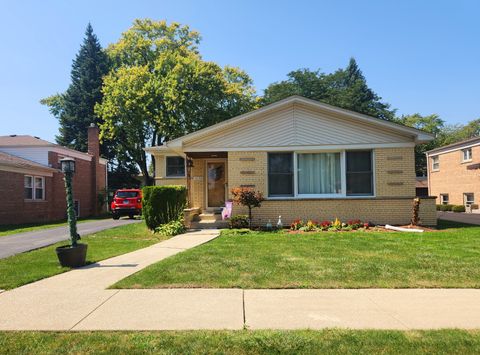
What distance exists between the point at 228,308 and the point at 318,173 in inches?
431

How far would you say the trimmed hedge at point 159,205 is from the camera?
14.0 meters

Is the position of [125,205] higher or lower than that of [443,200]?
higher

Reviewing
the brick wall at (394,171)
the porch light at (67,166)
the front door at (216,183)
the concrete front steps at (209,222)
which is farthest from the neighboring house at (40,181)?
the brick wall at (394,171)

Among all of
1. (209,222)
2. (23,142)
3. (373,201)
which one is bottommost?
(209,222)

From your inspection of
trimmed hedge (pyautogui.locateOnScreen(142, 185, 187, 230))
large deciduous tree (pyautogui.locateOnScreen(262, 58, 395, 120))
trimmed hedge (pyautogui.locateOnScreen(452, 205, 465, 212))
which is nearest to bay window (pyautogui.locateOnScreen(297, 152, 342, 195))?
trimmed hedge (pyautogui.locateOnScreen(142, 185, 187, 230))

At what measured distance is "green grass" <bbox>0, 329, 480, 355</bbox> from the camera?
3674 mm

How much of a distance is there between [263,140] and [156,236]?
5.56 metres

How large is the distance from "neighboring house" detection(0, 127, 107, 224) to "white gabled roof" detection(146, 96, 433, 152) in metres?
11.8

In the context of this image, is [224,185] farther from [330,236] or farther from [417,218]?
[417,218]

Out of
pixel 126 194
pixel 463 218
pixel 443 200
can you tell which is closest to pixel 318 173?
pixel 463 218

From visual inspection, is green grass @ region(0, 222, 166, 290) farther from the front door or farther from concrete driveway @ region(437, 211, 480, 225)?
concrete driveway @ region(437, 211, 480, 225)

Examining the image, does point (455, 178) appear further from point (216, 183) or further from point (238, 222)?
point (238, 222)

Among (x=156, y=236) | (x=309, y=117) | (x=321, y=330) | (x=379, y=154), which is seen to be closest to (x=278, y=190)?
(x=309, y=117)

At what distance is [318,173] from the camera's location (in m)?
15.2
